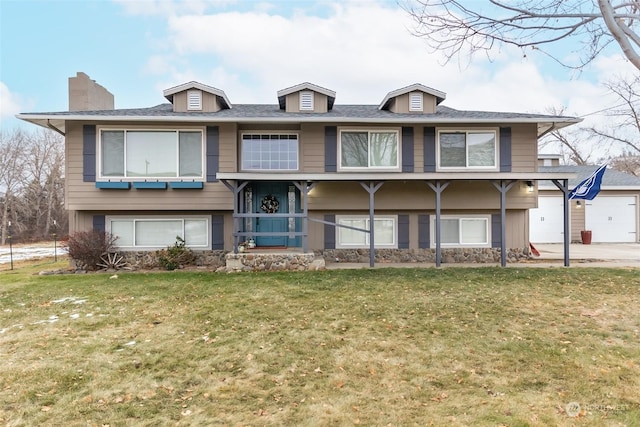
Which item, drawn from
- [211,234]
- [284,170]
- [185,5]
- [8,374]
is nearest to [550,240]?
[284,170]

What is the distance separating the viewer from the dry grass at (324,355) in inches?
111

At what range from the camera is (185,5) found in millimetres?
15461

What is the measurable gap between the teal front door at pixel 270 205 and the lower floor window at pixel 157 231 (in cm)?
159

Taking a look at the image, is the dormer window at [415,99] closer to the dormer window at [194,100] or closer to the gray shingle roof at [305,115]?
the gray shingle roof at [305,115]

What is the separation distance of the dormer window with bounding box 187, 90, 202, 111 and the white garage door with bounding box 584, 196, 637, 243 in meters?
16.7

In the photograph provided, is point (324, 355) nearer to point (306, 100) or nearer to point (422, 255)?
point (422, 255)

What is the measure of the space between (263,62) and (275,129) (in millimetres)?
15456

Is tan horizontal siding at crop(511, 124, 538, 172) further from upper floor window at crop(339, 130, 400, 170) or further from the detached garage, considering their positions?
the detached garage

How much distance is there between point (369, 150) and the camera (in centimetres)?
1042

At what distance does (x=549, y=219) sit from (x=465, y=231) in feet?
24.3

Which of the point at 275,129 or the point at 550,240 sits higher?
the point at 275,129

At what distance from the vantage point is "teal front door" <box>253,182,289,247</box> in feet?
35.1

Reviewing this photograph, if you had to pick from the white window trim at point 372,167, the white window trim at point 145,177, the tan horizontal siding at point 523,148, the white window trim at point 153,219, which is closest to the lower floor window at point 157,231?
the white window trim at point 153,219

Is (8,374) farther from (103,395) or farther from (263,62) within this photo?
(263,62)
